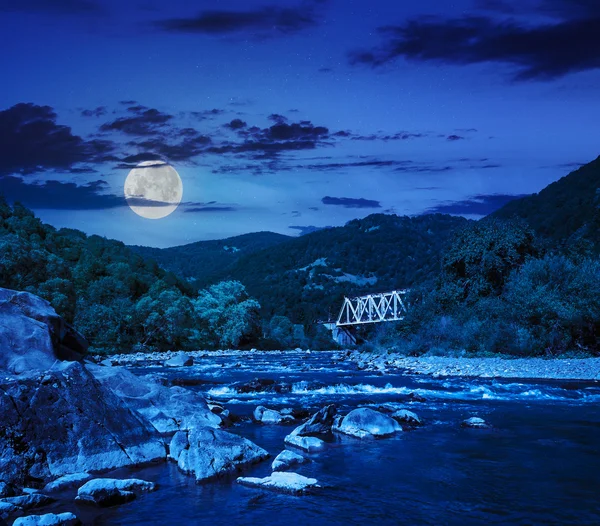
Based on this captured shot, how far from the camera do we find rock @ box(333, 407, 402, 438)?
17031 mm

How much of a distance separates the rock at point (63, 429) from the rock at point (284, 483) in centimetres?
306

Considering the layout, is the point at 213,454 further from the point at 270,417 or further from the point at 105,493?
the point at 270,417

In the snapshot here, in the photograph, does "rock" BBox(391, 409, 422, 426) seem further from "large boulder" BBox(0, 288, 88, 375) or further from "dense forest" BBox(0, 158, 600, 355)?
"dense forest" BBox(0, 158, 600, 355)

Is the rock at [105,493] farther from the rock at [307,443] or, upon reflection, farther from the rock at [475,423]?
the rock at [475,423]

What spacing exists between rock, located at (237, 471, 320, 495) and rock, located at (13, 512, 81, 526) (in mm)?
3522

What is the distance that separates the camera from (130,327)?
81.6m

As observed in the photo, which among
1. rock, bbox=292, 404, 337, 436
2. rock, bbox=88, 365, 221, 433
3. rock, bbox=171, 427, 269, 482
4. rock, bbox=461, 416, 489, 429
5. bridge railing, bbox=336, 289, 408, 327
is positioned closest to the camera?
rock, bbox=171, 427, 269, 482

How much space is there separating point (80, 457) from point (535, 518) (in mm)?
9126

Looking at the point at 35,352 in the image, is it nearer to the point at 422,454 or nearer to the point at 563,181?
the point at 422,454

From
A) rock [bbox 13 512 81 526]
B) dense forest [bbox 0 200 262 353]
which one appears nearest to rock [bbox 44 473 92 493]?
rock [bbox 13 512 81 526]

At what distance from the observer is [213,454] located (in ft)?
42.7

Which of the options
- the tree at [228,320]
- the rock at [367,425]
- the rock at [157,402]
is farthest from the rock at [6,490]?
the tree at [228,320]

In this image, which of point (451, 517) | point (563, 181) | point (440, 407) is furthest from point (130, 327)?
point (563, 181)

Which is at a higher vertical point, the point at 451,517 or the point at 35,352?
the point at 35,352
